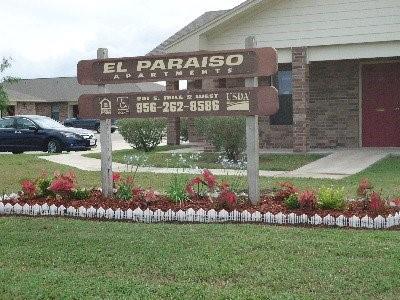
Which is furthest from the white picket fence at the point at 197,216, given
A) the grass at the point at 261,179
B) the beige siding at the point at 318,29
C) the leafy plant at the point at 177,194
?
the beige siding at the point at 318,29

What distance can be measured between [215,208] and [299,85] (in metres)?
10.4

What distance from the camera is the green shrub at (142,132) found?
70.2 feet

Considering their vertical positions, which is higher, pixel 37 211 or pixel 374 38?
pixel 374 38

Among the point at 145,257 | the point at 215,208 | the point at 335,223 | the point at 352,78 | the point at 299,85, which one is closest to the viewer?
the point at 145,257

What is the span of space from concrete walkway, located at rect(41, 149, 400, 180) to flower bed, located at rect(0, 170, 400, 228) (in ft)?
9.86

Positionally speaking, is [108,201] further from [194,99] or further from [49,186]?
[194,99]

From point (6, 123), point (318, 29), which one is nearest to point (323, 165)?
point (318, 29)

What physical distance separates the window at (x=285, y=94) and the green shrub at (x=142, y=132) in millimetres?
3915

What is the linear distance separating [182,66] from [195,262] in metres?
3.96

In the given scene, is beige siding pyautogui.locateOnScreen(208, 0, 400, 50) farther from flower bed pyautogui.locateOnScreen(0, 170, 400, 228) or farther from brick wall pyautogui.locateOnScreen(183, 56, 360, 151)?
flower bed pyautogui.locateOnScreen(0, 170, 400, 228)

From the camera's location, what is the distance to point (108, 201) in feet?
31.1

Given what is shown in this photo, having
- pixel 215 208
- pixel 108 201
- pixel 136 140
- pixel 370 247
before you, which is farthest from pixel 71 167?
pixel 370 247

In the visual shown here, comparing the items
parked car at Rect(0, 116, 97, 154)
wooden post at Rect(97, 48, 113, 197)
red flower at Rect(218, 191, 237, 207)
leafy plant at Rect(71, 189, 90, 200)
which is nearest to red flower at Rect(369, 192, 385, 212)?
red flower at Rect(218, 191, 237, 207)

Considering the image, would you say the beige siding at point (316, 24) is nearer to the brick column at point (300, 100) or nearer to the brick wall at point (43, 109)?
the brick column at point (300, 100)
